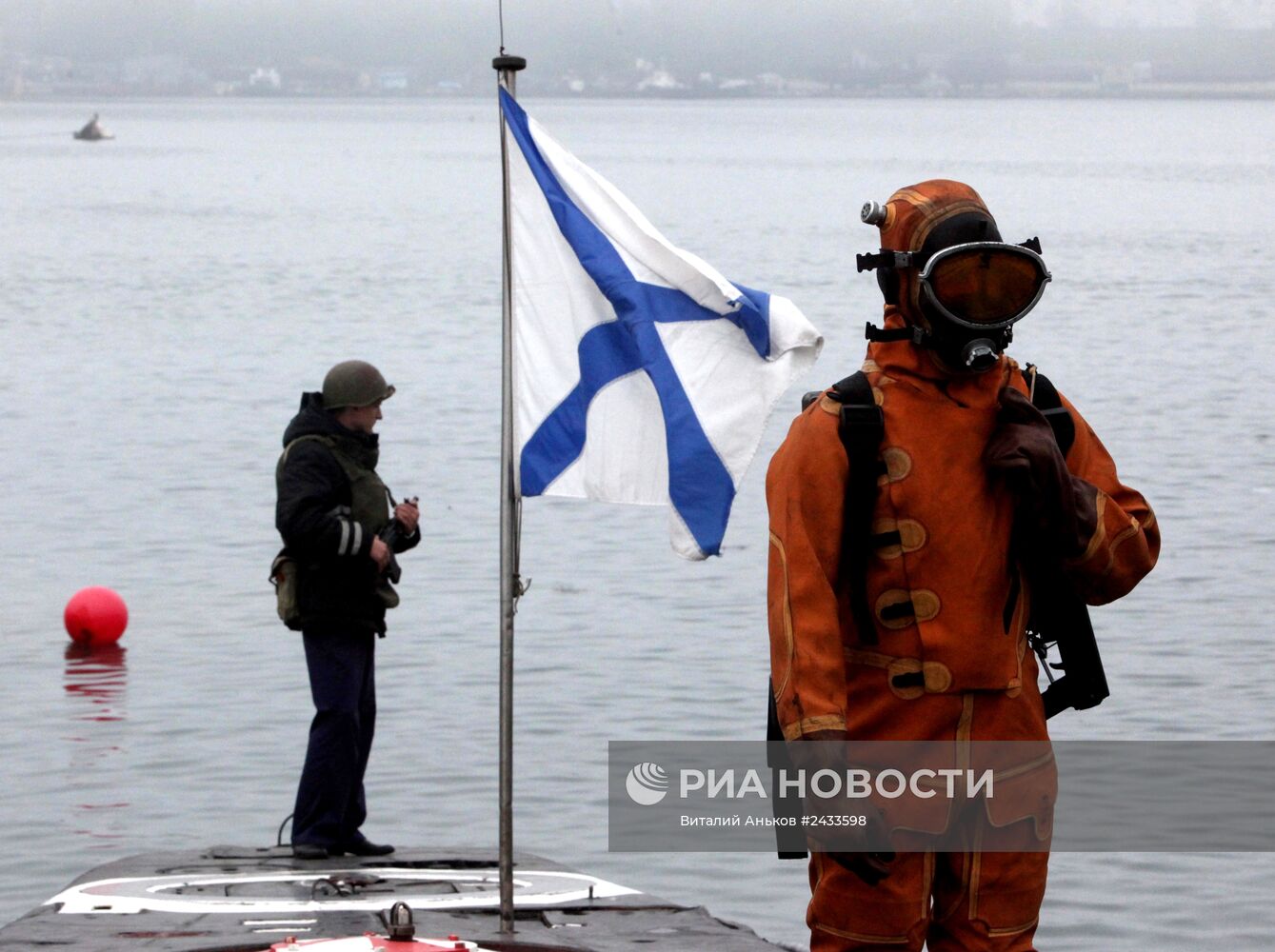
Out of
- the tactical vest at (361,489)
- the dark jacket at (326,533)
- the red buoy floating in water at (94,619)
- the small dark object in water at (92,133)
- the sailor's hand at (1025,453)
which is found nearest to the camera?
the sailor's hand at (1025,453)

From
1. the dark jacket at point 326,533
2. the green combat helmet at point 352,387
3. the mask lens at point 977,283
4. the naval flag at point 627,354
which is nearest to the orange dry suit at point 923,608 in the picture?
the mask lens at point 977,283

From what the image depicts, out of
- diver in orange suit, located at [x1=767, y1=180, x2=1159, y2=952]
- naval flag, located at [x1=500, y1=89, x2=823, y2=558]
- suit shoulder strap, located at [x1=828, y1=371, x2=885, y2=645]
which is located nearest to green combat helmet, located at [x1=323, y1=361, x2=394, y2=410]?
naval flag, located at [x1=500, y1=89, x2=823, y2=558]

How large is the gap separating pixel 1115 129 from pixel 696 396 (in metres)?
184

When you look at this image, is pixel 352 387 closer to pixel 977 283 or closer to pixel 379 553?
pixel 379 553

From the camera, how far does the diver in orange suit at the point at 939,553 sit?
491 cm

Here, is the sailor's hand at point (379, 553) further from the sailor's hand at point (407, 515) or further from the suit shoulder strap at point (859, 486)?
the suit shoulder strap at point (859, 486)

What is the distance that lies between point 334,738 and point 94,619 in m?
8.19

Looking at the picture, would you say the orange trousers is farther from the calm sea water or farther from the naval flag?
the calm sea water

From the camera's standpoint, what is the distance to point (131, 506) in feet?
74.6

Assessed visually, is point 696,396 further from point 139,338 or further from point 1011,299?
point 139,338

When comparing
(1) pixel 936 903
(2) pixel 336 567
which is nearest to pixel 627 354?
(2) pixel 336 567

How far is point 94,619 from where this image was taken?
16.2 m

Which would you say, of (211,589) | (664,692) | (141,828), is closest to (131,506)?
(211,589)

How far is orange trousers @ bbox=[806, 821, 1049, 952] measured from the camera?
4.91 meters
